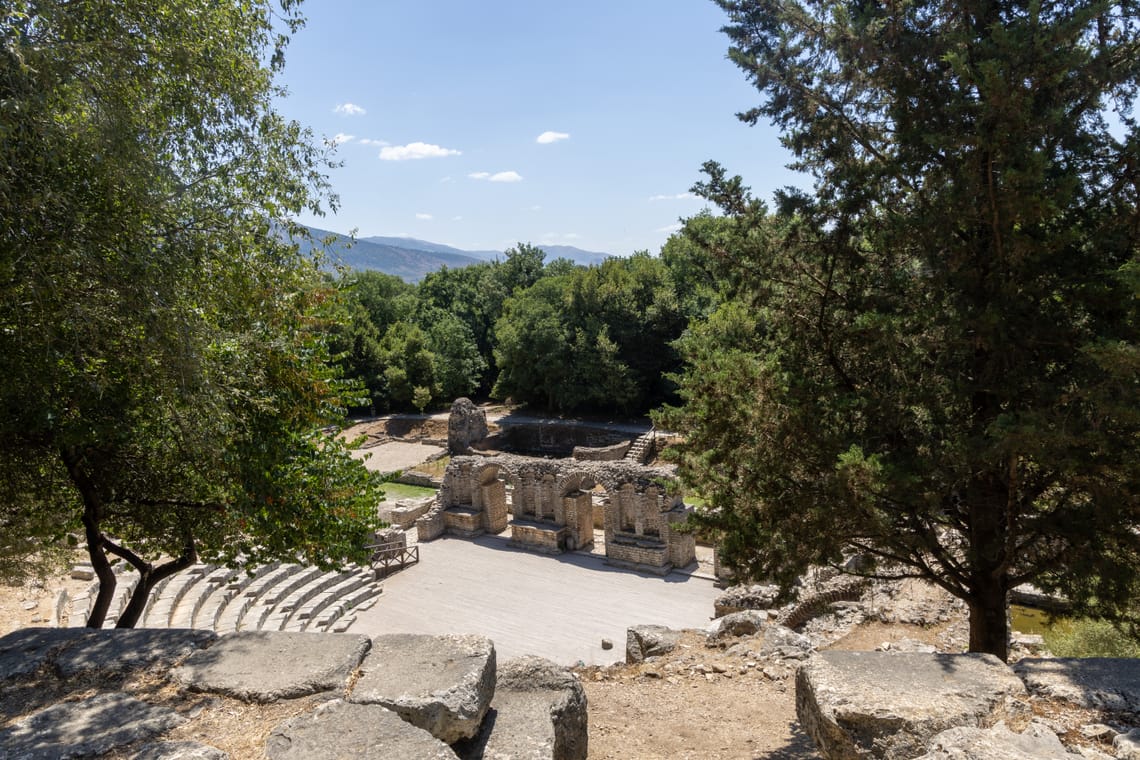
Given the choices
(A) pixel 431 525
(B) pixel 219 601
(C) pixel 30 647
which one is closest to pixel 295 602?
(B) pixel 219 601

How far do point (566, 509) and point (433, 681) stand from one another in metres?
17.2

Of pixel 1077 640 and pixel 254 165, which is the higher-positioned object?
pixel 254 165

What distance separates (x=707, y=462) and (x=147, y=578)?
676 cm

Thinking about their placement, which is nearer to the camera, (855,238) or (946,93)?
(946,93)

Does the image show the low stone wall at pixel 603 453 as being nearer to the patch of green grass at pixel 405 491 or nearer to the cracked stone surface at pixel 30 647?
the patch of green grass at pixel 405 491

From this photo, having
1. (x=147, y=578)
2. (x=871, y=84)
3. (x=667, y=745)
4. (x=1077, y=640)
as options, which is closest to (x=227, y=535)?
(x=147, y=578)

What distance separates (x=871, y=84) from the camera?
24.4 ft

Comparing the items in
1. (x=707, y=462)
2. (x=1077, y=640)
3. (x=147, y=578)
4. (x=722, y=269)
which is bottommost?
(x=1077, y=640)

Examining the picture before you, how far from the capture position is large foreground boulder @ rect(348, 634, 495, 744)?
4.06 meters

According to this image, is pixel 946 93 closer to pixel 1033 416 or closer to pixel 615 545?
pixel 1033 416

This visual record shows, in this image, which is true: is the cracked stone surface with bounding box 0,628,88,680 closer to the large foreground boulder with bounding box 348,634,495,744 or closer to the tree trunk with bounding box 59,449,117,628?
the tree trunk with bounding box 59,449,117,628

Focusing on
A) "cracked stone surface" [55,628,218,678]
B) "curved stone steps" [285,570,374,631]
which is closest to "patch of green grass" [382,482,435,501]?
"curved stone steps" [285,570,374,631]

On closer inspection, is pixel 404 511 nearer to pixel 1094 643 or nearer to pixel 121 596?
pixel 121 596

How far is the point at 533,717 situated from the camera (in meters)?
4.66
